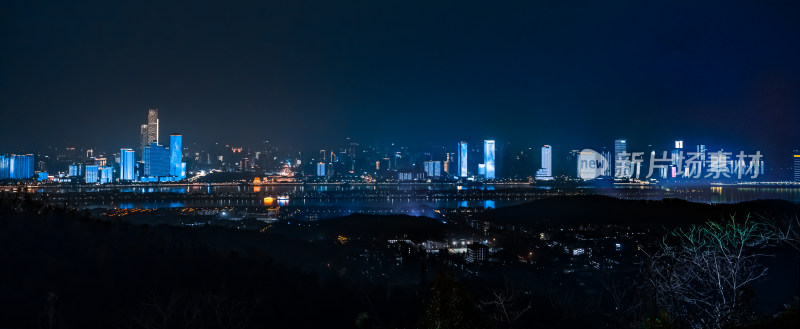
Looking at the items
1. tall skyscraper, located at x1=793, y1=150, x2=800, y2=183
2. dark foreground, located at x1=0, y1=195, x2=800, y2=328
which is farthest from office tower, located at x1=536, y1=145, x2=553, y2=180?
dark foreground, located at x1=0, y1=195, x2=800, y2=328

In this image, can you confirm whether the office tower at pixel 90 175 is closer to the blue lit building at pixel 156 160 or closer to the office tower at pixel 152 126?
the blue lit building at pixel 156 160

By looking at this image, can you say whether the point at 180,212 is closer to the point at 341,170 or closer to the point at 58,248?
the point at 58,248

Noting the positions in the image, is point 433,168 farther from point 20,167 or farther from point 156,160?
point 20,167

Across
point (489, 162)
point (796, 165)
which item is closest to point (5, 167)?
point (489, 162)

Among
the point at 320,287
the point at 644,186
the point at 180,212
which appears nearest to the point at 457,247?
the point at 320,287

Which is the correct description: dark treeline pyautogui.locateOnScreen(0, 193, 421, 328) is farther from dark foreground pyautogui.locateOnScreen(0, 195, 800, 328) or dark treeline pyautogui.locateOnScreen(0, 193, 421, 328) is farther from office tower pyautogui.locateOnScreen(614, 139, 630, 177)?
office tower pyautogui.locateOnScreen(614, 139, 630, 177)

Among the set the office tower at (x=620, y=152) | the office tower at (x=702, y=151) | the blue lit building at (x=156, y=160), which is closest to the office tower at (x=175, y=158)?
the blue lit building at (x=156, y=160)

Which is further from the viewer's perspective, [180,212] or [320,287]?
[180,212]
